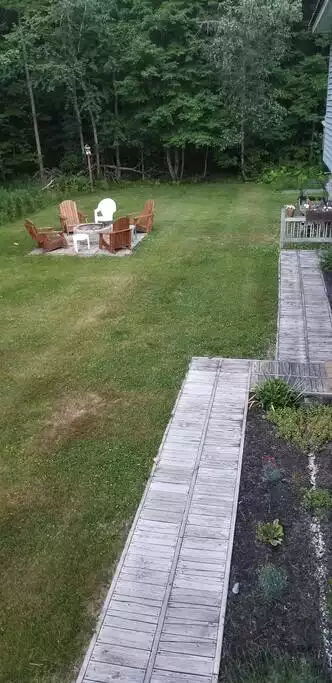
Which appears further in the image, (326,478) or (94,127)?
(94,127)

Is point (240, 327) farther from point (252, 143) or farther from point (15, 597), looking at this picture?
point (252, 143)

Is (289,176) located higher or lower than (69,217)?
lower

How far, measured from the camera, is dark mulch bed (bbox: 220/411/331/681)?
255cm

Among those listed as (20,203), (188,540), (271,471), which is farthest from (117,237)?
(188,540)

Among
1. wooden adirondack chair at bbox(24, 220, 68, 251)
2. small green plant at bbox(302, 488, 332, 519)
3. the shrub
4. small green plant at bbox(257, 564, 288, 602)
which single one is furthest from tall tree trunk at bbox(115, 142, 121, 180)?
small green plant at bbox(257, 564, 288, 602)

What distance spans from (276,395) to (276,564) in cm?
179

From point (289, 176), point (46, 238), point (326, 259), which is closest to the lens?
point (326, 259)

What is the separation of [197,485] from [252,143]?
1885cm

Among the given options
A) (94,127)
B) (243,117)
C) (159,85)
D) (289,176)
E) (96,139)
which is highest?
(159,85)

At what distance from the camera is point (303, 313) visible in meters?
6.59

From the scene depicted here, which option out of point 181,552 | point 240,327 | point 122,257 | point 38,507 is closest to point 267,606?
point 181,552

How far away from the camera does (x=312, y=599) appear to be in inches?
109

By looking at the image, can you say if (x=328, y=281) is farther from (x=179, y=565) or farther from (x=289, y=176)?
(x=289, y=176)

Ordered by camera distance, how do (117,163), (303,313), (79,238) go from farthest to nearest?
1. (117,163)
2. (79,238)
3. (303,313)
